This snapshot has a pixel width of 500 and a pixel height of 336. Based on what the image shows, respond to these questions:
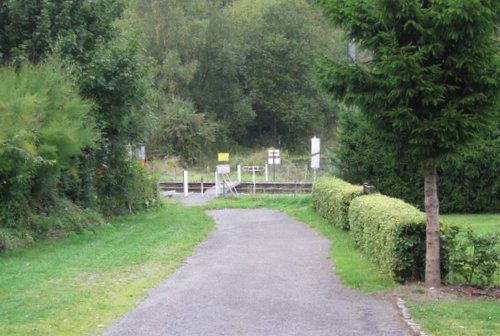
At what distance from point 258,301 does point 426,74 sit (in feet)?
12.9

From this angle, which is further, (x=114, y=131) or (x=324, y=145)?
(x=324, y=145)

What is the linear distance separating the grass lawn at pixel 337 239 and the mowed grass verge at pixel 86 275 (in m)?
3.22

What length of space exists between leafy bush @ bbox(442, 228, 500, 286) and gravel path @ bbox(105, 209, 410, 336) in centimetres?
152

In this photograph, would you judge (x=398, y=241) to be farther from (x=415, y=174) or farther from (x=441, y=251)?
(x=415, y=174)

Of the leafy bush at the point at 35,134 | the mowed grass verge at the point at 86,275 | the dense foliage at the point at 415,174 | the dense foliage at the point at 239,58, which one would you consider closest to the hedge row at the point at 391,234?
the mowed grass verge at the point at 86,275

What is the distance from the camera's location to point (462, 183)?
22.7 meters

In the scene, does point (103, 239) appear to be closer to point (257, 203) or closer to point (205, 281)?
point (205, 281)

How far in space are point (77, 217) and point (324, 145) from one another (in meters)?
52.8

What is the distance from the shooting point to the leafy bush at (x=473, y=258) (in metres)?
9.46

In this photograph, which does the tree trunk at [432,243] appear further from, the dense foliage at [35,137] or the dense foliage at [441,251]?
the dense foliage at [35,137]

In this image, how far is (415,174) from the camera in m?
23.1

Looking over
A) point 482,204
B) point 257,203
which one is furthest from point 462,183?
point 257,203

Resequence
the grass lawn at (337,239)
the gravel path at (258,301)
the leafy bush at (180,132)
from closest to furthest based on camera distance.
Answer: the gravel path at (258,301), the grass lawn at (337,239), the leafy bush at (180,132)

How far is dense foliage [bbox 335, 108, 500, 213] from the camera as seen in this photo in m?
22.2
